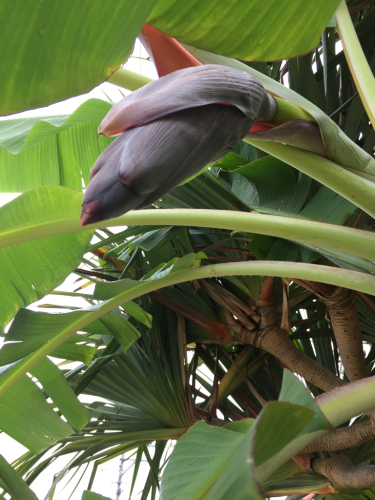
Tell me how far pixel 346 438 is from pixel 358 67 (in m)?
0.58

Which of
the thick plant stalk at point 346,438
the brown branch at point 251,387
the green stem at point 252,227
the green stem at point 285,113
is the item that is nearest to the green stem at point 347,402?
the green stem at point 252,227

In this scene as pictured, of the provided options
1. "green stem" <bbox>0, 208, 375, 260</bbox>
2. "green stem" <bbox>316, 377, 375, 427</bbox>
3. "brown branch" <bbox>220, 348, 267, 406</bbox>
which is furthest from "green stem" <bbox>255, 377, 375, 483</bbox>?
"brown branch" <bbox>220, 348, 267, 406</bbox>

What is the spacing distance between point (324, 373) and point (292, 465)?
212 millimetres

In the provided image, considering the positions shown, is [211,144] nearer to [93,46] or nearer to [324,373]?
[93,46]

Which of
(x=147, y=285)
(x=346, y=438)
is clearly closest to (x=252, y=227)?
(x=147, y=285)

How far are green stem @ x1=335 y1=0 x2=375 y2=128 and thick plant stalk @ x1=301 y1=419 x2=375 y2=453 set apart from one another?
49 cm

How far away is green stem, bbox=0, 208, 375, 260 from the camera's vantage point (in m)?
0.37

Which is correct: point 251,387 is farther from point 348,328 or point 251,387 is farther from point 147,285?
point 147,285

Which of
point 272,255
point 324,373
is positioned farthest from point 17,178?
A: point 324,373

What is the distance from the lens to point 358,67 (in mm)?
405

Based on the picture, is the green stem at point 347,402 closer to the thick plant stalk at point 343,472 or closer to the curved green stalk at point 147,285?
the curved green stalk at point 147,285

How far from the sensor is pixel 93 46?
0.82 feet

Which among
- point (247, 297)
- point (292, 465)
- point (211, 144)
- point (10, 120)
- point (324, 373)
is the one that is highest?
point (10, 120)

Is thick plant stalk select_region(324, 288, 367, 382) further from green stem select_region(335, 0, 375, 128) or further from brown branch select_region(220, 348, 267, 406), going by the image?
green stem select_region(335, 0, 375, 128)
